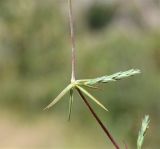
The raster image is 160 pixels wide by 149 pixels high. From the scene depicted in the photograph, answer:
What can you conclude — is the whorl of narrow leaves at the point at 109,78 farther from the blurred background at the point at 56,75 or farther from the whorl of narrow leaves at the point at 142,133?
the blurred background at the point at 56,75

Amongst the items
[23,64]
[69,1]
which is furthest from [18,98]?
[69,1]

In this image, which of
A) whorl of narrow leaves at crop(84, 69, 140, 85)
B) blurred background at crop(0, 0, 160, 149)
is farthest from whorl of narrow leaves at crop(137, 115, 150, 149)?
blurred background at crop(0, 0, 160, 149)

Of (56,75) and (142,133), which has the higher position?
(142,133)

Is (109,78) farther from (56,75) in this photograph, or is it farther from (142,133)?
(56,75)

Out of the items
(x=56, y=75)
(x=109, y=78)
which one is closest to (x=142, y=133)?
(x=109, y=78)

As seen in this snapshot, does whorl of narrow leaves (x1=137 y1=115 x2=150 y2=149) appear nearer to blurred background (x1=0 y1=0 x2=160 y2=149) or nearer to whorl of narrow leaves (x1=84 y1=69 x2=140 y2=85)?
whorl of narrow leaves (x1=84 y1=69 x2=140 y2=85)

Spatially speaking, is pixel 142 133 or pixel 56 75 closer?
pixel 142 133

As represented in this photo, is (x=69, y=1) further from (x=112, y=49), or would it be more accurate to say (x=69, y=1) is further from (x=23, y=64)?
(x=23, y=64)

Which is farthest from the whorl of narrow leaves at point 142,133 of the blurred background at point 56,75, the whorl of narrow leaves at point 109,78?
the blurred background at point 56,75
